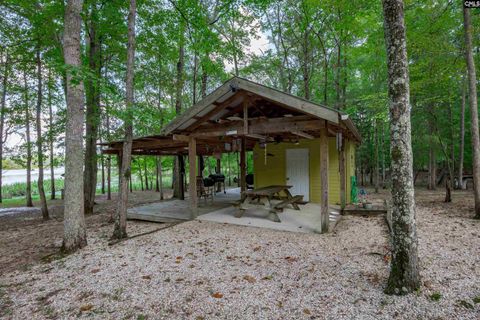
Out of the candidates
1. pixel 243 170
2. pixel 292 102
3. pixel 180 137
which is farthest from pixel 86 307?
pixel 243 170

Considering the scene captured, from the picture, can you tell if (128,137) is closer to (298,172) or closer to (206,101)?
(206,101)

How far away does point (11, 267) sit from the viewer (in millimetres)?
4141

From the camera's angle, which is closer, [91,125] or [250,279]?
[250,279]

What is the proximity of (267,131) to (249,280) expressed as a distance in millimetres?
3513

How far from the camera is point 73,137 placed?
4.49 meters

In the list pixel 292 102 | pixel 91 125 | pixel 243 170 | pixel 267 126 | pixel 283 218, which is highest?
pixel 91 125

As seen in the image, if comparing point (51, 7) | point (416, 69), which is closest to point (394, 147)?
point (416, 69)

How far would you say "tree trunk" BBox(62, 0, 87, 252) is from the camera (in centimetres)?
438

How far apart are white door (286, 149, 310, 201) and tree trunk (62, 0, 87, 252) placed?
6.87m

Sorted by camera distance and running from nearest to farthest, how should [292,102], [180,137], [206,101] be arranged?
[292,102] → [206,101] → [180,137]

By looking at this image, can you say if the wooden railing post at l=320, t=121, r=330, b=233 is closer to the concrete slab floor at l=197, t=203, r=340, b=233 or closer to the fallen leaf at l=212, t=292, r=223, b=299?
the concrete slab floor at l=197, t=203, r=340, b=233

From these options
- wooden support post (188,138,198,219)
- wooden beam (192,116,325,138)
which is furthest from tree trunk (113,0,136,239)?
wooden beam (192,116,325,138)

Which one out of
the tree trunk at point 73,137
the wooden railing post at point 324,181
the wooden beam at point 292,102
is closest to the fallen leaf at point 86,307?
the tree trunk at point 73,137

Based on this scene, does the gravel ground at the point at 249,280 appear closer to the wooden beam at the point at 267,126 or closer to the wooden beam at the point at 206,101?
the wooden beam at the point at 267,126
